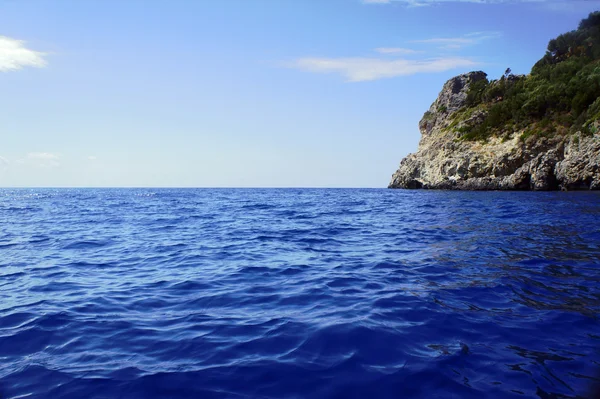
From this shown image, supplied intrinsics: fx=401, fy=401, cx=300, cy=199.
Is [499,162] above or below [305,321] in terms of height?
above

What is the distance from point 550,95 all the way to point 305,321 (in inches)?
2379

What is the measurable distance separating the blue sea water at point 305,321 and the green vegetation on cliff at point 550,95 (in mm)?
42988

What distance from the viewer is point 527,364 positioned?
4.41 metres

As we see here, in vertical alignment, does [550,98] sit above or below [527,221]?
above

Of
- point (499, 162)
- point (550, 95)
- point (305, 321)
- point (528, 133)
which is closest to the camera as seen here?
point (305, 321)

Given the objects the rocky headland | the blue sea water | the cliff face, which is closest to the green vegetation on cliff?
the rocky headland

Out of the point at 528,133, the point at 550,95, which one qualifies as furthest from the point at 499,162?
the point at 550,95

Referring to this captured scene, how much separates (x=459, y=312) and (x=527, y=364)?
1.81 meters

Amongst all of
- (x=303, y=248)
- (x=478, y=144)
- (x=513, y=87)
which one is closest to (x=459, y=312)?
(x=303, y=248)

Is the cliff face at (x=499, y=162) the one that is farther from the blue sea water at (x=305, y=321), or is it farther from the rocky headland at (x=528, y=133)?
the blue sea water at (x=305, y=321)

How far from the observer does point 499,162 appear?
5175 cm

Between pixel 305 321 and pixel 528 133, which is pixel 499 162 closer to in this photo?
pixel 528 133

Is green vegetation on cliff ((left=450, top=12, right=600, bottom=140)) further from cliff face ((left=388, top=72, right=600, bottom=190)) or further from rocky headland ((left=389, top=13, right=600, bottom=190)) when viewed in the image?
cliff face ((left=388, top=72, right=600, bottom=190))

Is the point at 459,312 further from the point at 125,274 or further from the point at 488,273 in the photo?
the point at 125,274
